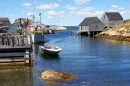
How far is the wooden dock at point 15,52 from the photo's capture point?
103 feet

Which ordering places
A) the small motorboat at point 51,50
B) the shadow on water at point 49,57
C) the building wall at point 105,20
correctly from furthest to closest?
1. the building wall at point 105,20
2. the small motorboat at point 51,50
3. the shadow on water at point 49,57

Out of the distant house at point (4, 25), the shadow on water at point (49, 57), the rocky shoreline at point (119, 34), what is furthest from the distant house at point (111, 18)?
the shadow on water at point (49, 57)

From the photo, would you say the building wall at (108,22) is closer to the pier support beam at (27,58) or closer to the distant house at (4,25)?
the distant house at (4,25)

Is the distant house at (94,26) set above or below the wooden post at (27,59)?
above

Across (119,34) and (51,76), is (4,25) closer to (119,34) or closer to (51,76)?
(119,34)

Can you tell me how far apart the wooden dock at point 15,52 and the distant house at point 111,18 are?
83359mm

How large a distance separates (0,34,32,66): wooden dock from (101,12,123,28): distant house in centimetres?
8336

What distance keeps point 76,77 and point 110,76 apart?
366 centimetres

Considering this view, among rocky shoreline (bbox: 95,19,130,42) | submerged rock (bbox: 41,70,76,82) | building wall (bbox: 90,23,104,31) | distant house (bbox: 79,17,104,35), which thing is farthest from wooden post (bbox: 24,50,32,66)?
building wall (bbox: 90,23,104,31)

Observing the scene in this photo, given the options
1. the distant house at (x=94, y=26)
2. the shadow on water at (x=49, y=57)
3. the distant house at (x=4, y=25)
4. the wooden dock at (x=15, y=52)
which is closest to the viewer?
the wooden dock at (x=15, y=52)

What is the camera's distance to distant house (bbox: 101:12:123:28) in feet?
368

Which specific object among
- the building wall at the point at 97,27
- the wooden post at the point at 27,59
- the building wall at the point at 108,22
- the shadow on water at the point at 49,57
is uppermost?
the building wall at the point at 108,22

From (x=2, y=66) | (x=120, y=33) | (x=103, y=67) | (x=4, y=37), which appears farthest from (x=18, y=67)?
(x=120, y=33)

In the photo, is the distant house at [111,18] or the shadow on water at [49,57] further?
the distant house at [111,18]
